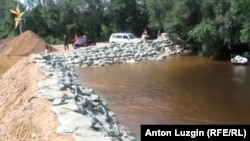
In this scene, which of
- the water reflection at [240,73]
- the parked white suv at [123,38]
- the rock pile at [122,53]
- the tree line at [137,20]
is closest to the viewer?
the water reflection at [240,73]

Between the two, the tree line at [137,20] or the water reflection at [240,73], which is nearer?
the water reflection at [240,73]

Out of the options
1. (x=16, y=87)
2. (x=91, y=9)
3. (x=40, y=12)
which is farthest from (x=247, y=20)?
(x=40, y=12)

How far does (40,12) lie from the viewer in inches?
1844

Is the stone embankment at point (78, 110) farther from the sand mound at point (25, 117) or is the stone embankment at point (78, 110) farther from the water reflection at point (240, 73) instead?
the water reflection at point (240, 73)

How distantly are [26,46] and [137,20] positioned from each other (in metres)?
15.1

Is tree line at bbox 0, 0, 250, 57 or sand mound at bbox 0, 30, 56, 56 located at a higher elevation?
tree line at bbox 0, 0, 250, 57

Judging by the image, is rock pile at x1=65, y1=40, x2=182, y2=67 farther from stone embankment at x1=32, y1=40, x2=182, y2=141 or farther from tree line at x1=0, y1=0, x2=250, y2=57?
stone embankment at x1=32, y1=40, x2=182, y2=141

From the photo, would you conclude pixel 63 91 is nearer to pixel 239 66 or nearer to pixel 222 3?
pixel 239 66

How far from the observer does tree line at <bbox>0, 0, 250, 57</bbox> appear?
99.8ft

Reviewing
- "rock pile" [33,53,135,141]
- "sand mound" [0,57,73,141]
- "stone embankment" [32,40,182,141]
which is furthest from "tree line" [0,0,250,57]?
"sand mound" [0,57,73,141]

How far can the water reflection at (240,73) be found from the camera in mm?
21734

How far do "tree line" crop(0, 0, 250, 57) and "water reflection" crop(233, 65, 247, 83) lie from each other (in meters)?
3.71

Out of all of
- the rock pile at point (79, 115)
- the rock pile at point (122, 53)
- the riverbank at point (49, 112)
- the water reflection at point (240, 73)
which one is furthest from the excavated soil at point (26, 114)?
the rock pile at point (122, 53)

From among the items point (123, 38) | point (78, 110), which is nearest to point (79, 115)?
point (78, 110)
